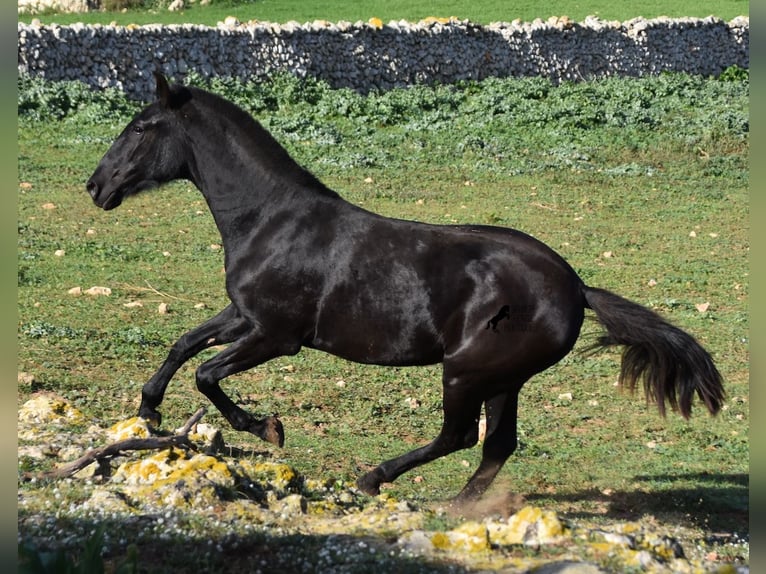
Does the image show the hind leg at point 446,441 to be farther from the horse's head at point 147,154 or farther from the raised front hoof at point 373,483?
the horse's head at point 147,154

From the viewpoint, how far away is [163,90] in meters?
6.49

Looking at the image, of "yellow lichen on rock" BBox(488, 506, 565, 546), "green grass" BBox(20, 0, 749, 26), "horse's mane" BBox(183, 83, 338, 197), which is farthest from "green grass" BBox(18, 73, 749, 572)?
"green grass" BBox(20, 0, 749, 26)

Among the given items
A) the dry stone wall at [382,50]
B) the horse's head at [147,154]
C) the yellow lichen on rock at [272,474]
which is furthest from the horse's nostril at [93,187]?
the dry stone wall at [382,50]

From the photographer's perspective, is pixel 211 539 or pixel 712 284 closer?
pixel 211 539

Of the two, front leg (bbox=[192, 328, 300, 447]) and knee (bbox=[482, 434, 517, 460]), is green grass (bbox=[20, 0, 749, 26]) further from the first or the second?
knee (bbox=[482, 434, 517, 460])

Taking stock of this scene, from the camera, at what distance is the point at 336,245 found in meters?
6.34

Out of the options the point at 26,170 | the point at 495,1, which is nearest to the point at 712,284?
the point at 26,170

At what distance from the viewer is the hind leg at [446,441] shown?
6.26 meters

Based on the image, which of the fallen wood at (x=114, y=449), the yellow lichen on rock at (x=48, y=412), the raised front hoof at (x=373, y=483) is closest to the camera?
the fallen wood at (x=114, y=449)

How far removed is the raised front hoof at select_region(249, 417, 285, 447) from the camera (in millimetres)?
6574

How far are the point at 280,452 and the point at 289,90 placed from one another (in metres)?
13.3

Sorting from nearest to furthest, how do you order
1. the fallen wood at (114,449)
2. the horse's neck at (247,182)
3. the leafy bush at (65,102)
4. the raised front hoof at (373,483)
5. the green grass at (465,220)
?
1. the fallen wood at (114,449)
2. the raised front hoof at (373,483)
3. the horse's neck at (247,182)
4. the green grass at (465,220)
5. the leafy bush at (65,102)

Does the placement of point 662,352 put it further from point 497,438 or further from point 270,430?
point 270,430

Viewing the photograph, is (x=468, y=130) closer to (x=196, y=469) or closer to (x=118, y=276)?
(x=118, y=276)
